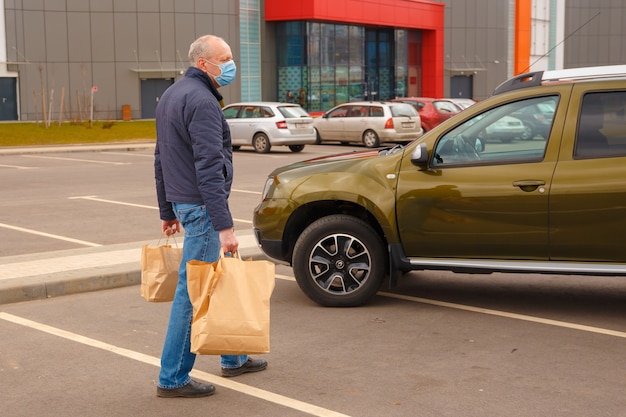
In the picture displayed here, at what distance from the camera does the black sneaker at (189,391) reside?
5.59 meters

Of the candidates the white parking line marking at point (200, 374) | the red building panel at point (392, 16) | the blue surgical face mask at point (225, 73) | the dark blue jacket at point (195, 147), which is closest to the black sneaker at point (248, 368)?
the white parking line marking at point (200, 374)

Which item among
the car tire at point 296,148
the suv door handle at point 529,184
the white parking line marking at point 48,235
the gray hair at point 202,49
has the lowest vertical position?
the white parking line marking at point 48,235

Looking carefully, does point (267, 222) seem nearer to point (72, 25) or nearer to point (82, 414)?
point (82, 414)

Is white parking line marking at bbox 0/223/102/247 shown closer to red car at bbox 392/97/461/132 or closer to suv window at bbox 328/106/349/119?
suv window at bbox 328/106/349/119

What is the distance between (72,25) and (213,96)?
49084 millimetres

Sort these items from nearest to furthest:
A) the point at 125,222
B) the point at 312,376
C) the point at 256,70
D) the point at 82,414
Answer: the point at 82,414 → the point at 312,376 → the point at 125,222 → the point at 256,70

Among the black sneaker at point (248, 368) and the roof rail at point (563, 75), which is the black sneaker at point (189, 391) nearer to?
the black sneaker at point (248, 368)

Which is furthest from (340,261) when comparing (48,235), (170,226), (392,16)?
(392,16)

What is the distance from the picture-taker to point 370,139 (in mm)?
31891

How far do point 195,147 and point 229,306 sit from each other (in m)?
0.87

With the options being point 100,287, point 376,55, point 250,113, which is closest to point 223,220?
point 100,287

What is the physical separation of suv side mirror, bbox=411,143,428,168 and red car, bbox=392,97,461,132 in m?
27.8

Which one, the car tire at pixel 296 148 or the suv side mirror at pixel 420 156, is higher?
the suv side mirror at pixel 420 156

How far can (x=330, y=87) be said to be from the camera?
59062 millimetres
